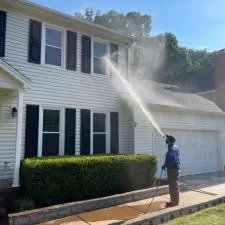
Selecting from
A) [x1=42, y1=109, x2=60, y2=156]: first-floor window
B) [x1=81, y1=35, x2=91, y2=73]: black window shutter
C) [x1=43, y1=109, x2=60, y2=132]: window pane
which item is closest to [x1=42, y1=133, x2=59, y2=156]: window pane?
[x1=42, y1=109, x2=60, y2=156]: first-floor window

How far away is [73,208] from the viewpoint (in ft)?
25.3

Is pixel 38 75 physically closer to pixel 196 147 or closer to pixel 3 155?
pixel 3 155

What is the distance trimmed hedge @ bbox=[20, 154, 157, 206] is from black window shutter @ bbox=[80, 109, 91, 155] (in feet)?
5.47

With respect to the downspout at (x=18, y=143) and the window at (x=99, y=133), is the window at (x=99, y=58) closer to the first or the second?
the window at (x=99, y=133)

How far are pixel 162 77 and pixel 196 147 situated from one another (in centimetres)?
2196

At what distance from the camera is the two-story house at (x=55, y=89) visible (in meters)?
9.27

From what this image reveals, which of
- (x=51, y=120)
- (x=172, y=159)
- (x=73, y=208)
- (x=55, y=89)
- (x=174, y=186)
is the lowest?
(x=73, y=208)

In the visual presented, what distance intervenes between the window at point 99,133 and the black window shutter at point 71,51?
2.12 meters

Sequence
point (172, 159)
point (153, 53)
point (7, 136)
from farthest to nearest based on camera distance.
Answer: point (153, 53) → point (7, 136) → point (172, 159)

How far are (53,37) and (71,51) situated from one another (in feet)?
2.72

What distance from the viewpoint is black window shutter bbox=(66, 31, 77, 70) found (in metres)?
11.0

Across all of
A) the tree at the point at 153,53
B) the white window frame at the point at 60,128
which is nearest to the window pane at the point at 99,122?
the white window frame at the point at 60,128

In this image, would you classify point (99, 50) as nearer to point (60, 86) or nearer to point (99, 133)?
point (60, 86)

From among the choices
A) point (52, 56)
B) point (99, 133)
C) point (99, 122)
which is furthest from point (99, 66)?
point (99, 133)
